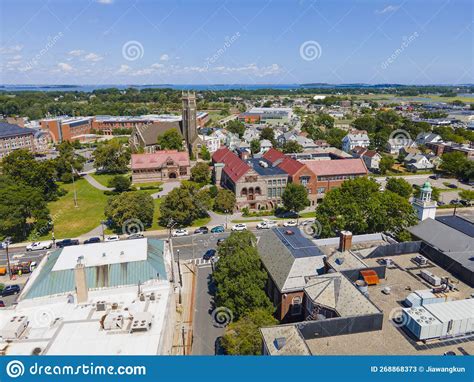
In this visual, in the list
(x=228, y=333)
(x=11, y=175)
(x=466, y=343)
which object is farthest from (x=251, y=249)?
(x=11, y=175)

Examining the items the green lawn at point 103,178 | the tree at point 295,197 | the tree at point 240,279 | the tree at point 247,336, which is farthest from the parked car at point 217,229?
the green lawn at point 103,178

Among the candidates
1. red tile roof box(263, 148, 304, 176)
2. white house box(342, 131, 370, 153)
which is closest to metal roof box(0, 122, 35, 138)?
red tile roof box(263, 148, 304, 176)

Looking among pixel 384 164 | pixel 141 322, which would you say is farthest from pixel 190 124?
pixel 141 322

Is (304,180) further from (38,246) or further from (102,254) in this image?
(38,246)

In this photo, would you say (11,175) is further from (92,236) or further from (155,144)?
(155,144)

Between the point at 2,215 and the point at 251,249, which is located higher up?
the point at 251,249

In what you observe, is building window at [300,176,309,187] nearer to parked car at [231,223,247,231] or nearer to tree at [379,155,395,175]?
parked car at [231,223,247,231]
